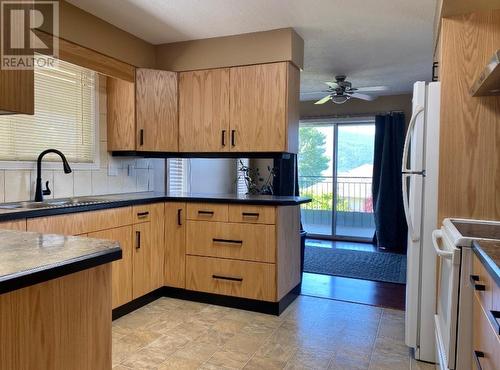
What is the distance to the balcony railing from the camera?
6297mm

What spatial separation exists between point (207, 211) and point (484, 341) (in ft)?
7.72

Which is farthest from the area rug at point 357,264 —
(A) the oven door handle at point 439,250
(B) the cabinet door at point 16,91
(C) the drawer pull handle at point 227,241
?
(B) the cabinet door at point 16,91

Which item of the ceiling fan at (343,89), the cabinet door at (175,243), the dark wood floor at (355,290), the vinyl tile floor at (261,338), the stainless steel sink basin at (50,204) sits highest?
the ceiling fan at (343,89)

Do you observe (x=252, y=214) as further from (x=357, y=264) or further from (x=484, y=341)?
(x=357, y=264)

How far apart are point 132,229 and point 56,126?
1.02 meters

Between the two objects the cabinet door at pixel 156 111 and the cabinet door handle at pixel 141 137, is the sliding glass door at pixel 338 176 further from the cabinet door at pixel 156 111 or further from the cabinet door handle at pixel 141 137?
the cabinet door handle at pixel 141 137

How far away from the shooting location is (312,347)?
2.47m

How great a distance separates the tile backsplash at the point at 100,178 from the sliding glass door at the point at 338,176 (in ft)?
10.7

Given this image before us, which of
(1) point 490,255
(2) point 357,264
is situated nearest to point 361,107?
(2) point 357,264

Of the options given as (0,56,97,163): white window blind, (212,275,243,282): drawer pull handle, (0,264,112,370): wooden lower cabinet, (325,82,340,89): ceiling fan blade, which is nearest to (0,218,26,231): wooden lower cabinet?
(0,56,97,163): white window blind

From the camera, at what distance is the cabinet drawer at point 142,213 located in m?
2.96

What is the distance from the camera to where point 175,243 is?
10.9ft

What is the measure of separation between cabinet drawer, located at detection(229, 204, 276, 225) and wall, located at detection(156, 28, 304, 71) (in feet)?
4.25

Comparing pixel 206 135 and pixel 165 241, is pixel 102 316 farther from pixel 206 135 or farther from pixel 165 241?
pixel 206 135
